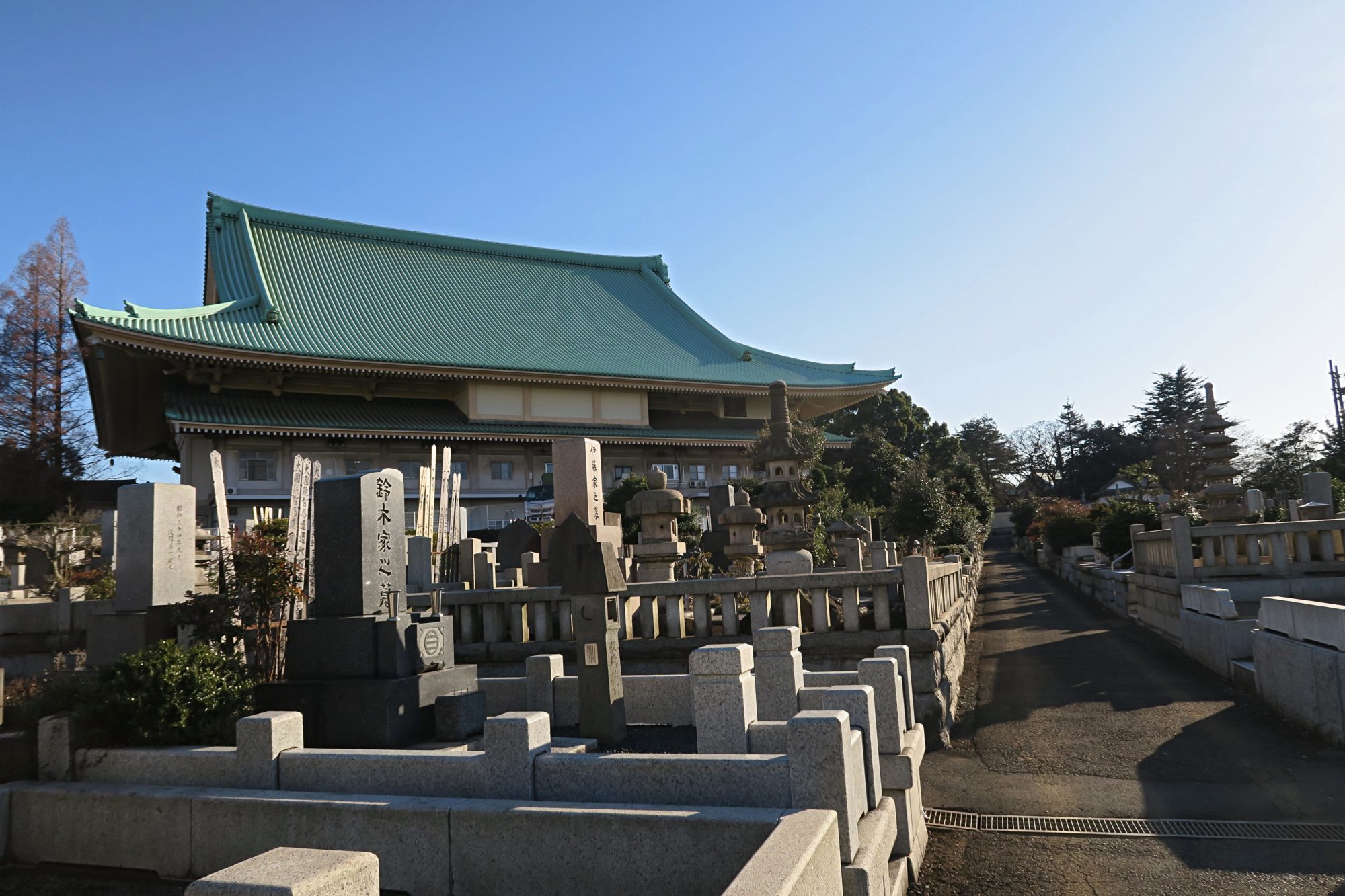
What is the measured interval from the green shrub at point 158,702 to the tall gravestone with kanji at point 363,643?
2.07 feet

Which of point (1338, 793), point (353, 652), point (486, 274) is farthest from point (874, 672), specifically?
point (486, 274)

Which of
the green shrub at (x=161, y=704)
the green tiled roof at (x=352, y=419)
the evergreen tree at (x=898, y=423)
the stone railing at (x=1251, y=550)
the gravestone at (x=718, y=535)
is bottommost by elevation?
the green shrub at (x=161, y=704)

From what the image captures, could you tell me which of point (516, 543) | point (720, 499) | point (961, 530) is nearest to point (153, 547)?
point (516, 543)

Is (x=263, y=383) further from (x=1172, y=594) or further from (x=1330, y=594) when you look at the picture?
(x=1330, y=594)

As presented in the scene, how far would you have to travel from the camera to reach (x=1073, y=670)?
1167 cm

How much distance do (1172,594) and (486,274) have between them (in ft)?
99.4

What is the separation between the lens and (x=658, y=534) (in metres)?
12.2

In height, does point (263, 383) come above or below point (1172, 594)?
above

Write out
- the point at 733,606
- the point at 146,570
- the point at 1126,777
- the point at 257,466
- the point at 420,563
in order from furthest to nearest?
the point at 257,466
the point at 420,563
the point at 146,570
the point at 733,606
the point at 1126,777

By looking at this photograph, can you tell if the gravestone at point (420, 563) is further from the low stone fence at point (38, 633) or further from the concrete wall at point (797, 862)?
the concrete wall at point (797, 862)

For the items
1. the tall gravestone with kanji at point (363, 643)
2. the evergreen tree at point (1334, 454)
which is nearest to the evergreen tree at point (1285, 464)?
the evergreen tree at point (1334, 454)

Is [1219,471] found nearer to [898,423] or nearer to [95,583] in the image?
[95,583]

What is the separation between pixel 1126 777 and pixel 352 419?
24.8 meters

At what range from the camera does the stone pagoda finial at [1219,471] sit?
16594 millimetres
